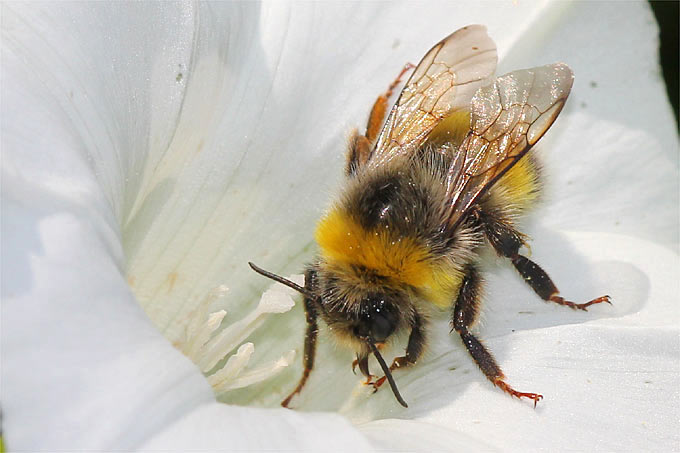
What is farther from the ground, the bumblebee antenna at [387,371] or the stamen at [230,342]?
the bumblebee antenna at [387,371]

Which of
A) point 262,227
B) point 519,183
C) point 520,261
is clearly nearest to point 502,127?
point 519,183

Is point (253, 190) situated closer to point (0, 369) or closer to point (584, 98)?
point (584, 98)

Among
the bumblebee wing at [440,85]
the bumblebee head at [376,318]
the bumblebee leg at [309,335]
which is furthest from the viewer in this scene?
the bumblebee wing at [440,85]

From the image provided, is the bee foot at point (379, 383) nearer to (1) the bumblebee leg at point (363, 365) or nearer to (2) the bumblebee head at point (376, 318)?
(1) the bumblebee leg at point (363, 365)

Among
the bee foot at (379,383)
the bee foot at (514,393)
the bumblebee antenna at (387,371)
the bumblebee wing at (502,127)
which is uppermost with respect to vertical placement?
the bumblebee wing at (502,127)

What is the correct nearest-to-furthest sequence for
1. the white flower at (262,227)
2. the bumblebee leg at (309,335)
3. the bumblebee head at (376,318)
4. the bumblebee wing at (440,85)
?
the white flower at (262,227) < the bumblebee head at (376,318) < the bumblebee leg at (309,335) < the bumblebee wing at (440,85)

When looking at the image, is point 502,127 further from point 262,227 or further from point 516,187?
point 262,227

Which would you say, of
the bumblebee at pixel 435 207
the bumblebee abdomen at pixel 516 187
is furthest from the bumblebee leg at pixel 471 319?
the bumblebee abdomen at pixel 516 187

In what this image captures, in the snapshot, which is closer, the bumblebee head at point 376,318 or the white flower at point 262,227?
the white flower at point 262,227
